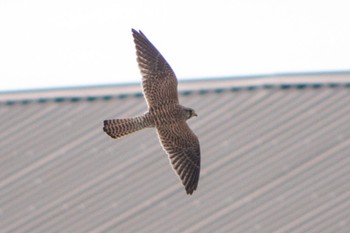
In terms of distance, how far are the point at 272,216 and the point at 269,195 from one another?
2.05ft

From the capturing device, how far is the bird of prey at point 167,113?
58.3ft

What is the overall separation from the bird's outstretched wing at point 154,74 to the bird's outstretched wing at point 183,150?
44cm

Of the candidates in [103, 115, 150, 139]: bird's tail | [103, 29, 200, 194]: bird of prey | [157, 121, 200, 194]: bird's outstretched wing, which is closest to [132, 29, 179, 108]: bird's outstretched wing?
[103, 29, 200, 194]: bird of prey


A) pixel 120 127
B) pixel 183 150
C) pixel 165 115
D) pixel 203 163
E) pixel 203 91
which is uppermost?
pixel 120 127

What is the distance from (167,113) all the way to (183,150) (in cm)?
81

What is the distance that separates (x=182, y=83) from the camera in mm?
29062

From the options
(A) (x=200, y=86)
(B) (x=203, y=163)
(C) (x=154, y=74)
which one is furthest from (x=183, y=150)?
(B) (x=203, y=163)

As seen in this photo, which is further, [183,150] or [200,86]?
[200,86]

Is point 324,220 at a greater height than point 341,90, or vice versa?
point 341,90

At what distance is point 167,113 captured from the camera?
17812mm

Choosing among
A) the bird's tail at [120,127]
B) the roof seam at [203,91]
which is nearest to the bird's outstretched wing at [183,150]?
the bird's tail at [120,127]

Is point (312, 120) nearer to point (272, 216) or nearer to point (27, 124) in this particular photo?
point (272, 216)

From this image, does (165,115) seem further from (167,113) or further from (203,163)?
(203,163)

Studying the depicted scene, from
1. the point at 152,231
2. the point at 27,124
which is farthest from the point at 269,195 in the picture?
the point at 27,124
